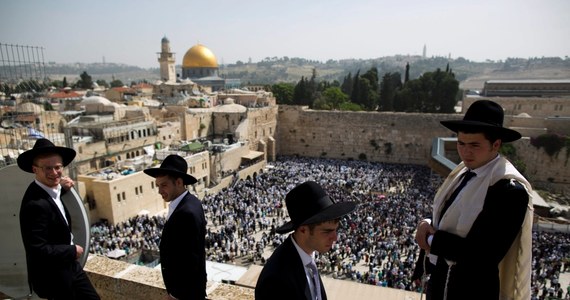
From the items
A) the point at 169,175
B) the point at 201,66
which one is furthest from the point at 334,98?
the point at 169,175

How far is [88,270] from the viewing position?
3.81 m

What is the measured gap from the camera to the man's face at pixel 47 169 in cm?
258

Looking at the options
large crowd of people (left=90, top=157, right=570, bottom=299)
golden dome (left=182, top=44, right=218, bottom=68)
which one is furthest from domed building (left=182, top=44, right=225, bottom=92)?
large crowd of people (left=90, top=157, right=570, bottom=299)

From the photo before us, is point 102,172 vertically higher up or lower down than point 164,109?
lower down

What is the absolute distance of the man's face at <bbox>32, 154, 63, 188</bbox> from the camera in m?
2.58

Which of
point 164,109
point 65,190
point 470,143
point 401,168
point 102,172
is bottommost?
point 401,168

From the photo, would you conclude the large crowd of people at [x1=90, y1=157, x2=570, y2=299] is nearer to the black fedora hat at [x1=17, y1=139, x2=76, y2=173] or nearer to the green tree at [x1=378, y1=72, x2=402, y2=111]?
the black fedora hat at [x1=17, y1=139, x2=76, y2=173]

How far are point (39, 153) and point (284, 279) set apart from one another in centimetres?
200

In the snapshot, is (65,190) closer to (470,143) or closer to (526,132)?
(470,143)

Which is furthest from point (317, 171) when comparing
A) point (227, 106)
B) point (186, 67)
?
point (186, 67)

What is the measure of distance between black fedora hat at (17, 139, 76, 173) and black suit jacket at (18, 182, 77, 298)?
0.21 meters

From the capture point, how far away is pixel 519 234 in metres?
1.90

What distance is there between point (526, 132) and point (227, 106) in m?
21.5

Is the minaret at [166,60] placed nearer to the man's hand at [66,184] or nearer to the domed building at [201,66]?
the domed building at [201,66]
